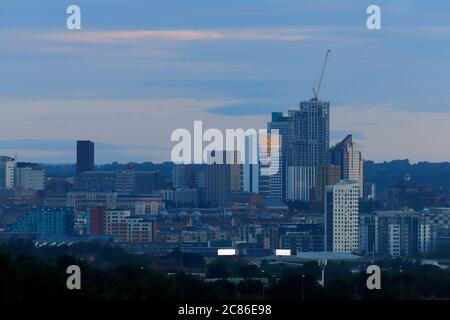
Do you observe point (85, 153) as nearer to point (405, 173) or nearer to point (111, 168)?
point (111, 168)

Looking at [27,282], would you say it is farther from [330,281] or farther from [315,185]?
[315,185]

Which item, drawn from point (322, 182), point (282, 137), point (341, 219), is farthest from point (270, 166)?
point (341, 219)

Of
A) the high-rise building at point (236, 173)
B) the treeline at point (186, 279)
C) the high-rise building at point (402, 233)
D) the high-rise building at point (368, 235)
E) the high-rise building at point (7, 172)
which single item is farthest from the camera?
the high-rise building at point (402, 233)

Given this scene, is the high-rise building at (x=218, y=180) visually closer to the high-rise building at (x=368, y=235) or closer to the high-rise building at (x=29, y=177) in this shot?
the high-rise building at (x=368, y=235)

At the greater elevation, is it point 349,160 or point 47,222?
point 349,160

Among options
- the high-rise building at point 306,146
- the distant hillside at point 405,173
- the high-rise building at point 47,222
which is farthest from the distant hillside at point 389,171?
the high-rise building at point 47,222
